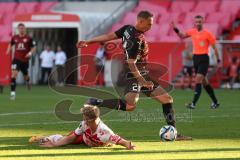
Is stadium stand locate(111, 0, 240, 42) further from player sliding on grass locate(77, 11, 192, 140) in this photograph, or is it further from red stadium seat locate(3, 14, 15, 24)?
player sliding on grass locate(77, 11, 192, 140)

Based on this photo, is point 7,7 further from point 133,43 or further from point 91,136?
point 91,136

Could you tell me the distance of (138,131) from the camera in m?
14.2

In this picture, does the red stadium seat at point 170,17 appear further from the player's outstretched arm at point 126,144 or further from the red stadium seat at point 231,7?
the player's outstretched arm at point 126,144

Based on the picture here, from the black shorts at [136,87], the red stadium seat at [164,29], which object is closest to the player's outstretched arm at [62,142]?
the black shorts at [136,87]

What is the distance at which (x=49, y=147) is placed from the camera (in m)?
11.5

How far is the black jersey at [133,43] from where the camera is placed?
488 inches

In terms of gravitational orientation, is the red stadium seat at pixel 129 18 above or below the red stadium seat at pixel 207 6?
below

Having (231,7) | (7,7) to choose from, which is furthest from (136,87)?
(7,7)

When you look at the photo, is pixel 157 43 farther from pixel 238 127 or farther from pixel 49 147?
pixel 49 147

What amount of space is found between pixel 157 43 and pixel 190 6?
20.1 feet

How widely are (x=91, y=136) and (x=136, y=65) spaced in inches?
66.6

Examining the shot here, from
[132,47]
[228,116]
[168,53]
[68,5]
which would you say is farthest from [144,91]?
[68,5]

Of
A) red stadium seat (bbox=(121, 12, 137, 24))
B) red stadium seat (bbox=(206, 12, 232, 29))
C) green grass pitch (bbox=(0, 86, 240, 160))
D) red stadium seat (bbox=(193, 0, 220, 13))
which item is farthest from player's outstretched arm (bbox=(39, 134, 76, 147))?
red stadium seat (bbox=(193, 0, 220, 13))

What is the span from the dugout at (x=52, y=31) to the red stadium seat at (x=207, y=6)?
6.27m
